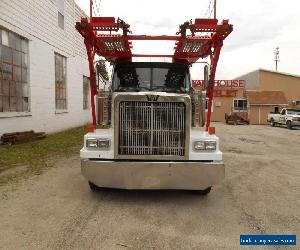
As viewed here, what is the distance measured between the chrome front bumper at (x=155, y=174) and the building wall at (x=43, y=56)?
7.91m

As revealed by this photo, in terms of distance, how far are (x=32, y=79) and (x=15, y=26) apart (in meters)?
2.49

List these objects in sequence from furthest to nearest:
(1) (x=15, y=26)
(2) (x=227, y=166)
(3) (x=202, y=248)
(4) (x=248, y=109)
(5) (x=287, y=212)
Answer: (4) (x=248, y=109) → (1) (x=15, y=26) → (2) (x=227, y=166) → (5) (x=287, y=212) → (3) (x=202, y=248)

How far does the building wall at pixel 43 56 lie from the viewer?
13109mm

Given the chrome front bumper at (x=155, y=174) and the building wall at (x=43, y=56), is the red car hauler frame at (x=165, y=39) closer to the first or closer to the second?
the chrome front bumper at (x=155, y=174)

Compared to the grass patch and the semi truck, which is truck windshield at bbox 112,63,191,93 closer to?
the semi truck

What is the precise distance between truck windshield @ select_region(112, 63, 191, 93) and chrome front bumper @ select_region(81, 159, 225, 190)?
213 centimetres

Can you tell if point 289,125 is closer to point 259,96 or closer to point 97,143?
point 259,96

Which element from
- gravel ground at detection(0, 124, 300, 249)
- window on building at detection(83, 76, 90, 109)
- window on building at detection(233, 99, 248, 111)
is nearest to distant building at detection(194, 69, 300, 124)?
window on building at detection(233, 99, 248, 111)

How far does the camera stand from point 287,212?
5762 millimetres

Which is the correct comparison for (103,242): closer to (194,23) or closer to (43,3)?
(194,23)

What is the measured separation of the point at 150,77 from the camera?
7398 mm

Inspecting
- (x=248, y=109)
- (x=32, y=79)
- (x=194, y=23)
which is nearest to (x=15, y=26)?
(x=32, y=79)

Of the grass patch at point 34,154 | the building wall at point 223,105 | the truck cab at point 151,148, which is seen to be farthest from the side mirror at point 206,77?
the building wall at point 223,105

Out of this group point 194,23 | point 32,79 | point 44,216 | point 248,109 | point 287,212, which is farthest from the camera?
point 248,109
